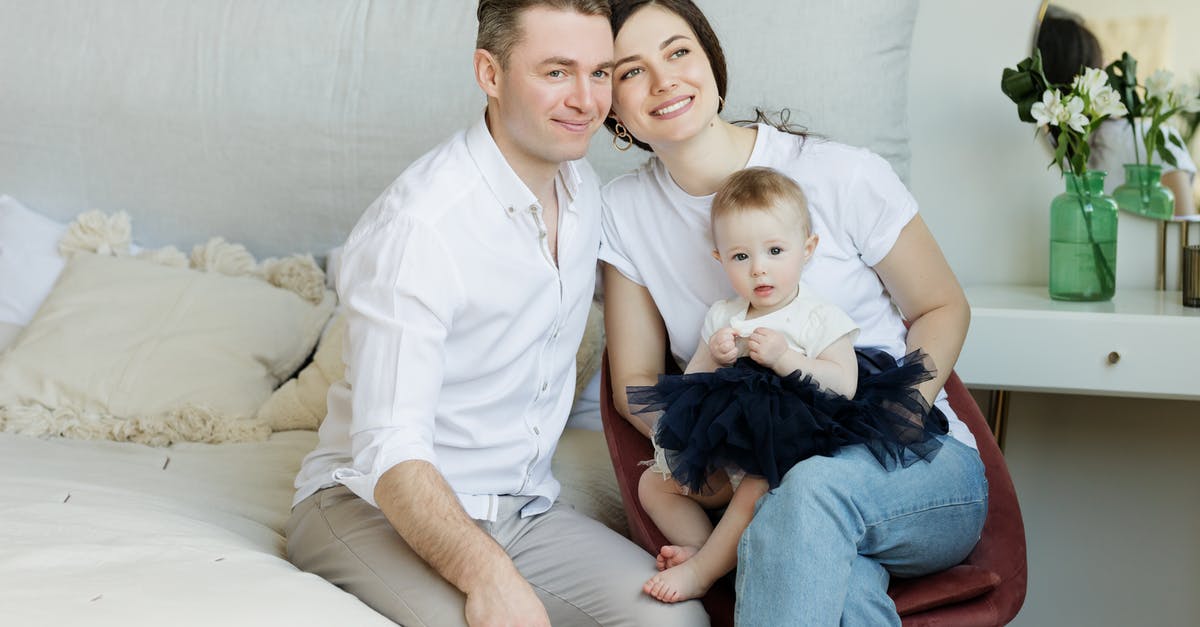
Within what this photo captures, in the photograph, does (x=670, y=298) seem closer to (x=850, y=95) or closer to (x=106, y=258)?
(x=850, y=95)

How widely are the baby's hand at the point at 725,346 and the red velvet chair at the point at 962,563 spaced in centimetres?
26

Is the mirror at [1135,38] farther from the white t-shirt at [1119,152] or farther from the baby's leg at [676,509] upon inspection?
the baby's leg at [676,509]

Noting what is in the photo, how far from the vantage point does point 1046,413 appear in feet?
8.82

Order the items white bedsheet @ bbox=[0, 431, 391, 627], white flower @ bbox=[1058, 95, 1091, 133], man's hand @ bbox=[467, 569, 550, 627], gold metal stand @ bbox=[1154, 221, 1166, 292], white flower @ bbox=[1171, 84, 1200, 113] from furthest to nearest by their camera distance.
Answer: gold metal stand @ bbox=[1154, 221, 1166, 292] → white flower @ bbox=[1171, 84, 1200, 113] → white flower @ bbox=[1058, 95, 1091, 133] → man's hand @ bbox=[467, 569, 550, 627] → white bedsheet @ bbox=[0, 431, 391, 627]

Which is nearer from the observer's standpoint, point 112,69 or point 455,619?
point 455,619

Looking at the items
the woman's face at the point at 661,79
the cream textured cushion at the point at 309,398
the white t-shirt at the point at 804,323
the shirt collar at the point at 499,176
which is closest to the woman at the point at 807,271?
the woman's face at the point at 661,79

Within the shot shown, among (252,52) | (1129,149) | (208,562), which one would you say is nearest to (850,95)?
(1129,149)

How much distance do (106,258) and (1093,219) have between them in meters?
2.13

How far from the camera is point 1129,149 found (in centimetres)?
253

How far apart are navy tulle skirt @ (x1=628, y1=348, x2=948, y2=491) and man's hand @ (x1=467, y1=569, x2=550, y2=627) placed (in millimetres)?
306

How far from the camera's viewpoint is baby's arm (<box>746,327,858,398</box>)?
5.34 feet

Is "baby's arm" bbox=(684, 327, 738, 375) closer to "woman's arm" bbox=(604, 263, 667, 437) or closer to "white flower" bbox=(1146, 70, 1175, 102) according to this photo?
"woman's arm" bbox=(604, 263, 667, 437)

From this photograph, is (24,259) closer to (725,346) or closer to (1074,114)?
(725,346)

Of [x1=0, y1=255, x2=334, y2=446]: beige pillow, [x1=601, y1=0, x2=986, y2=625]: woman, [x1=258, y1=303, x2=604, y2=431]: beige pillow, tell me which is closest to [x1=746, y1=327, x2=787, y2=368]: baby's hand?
[x1=601, y1=0, x2=986, y2=625]: woman
